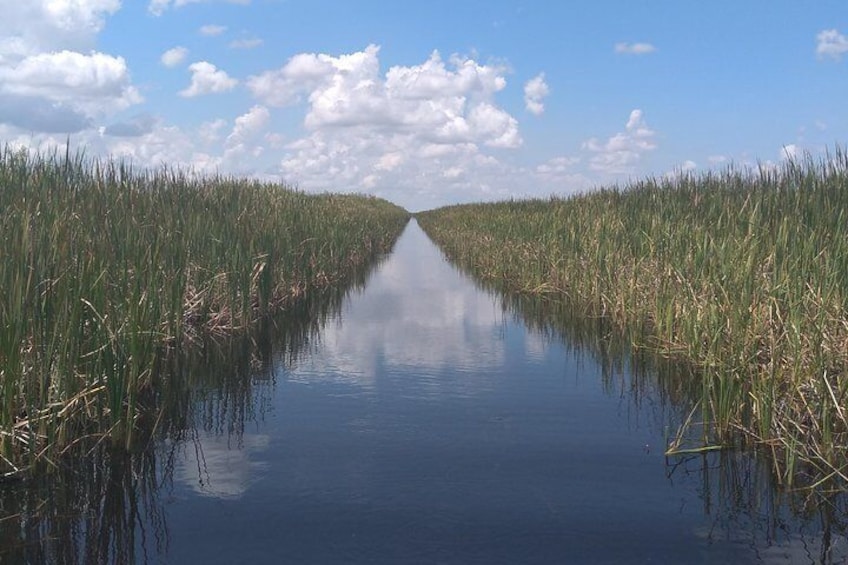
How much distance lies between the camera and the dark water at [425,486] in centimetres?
361

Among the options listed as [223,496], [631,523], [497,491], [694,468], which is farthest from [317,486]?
[694,468]

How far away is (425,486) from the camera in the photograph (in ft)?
14.5

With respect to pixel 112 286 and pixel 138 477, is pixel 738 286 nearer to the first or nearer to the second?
pixel 138 477

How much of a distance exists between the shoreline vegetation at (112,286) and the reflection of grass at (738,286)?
15.6 ft

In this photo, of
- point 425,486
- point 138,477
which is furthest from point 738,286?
point 138,477

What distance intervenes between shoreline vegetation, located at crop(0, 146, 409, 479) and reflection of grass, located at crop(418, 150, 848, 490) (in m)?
4.77

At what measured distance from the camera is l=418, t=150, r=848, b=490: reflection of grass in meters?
4.69

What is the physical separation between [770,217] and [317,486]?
7.14m

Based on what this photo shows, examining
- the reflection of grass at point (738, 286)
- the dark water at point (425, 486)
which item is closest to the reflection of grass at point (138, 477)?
the dark water at point (425, 486)

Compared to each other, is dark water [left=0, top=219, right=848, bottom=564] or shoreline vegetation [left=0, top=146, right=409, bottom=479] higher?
shoreline vegetation [left=0, top=146, right=409, bottom=479]

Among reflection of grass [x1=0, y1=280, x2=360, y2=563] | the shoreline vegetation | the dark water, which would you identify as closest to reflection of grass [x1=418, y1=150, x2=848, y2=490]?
the dark water

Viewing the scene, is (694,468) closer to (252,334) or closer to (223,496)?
(223,496)

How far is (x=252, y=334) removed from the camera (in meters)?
9.20

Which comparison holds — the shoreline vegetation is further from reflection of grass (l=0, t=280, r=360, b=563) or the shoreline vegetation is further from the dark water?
the dark water
